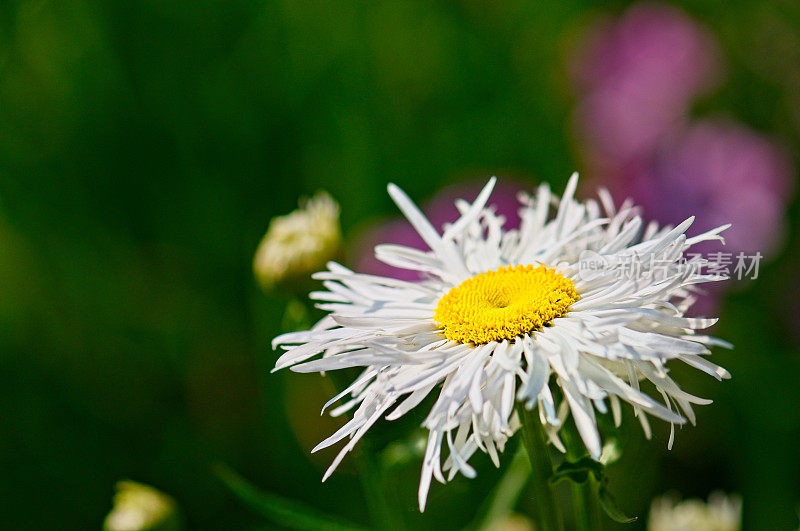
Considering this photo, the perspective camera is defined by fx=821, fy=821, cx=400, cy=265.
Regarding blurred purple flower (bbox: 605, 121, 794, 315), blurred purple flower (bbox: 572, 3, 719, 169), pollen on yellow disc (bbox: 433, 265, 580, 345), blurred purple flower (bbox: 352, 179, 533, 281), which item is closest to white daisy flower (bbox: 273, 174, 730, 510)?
pollen on yellow disc (bbox: 433, 265, 580, 345)

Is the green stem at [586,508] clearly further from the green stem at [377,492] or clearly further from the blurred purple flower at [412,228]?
the blurred purple flower at [412,228]

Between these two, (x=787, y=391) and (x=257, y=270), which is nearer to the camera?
(x=257, y=270)

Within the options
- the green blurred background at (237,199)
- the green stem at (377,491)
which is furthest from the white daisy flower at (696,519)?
the green blurred background at (237,199)

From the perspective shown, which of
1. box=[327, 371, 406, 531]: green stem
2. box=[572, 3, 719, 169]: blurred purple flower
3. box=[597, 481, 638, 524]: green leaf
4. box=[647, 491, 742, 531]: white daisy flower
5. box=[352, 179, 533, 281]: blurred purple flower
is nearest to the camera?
box=[597, 481, 638, 524]: green leaf

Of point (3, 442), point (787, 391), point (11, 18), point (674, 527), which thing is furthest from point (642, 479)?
point (11, 18)

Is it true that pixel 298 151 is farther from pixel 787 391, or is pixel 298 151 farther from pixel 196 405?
pixel 787 391

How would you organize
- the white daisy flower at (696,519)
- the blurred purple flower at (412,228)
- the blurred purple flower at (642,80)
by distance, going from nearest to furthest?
1. the white daisy flower at (696,519)
2. the blurred purple flower at (412,228)
3. the blurred purple flower at (642,80)

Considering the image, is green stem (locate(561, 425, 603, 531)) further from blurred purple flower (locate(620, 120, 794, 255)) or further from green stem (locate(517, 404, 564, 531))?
blurred purple flower (locate(620, 120, 794, 255))

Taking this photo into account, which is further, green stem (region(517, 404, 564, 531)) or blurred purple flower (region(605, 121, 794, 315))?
blurred purple flower (region(605, 121, 794, 315))
